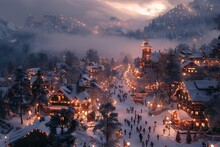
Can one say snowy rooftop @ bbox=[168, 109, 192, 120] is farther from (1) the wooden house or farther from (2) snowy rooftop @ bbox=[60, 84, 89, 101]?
(2) snowy rooftop @ bbox=[60, 84, 89, 101]

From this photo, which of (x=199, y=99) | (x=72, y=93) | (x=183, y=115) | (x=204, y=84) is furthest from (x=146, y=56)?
(x=199, y=99)

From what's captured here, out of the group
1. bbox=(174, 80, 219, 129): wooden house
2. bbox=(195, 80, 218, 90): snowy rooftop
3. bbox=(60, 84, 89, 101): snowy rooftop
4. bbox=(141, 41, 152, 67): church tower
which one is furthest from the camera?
bbox=(141, 41, 152, 67): church tower

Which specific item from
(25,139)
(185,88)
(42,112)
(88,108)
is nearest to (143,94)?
(88,108)

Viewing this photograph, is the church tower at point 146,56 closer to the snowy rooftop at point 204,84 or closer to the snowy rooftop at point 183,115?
the snowy rooftop at point 204,84

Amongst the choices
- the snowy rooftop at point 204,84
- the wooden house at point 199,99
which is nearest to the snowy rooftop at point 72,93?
the wooden house at point 199,99

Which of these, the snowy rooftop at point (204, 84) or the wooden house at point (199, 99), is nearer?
the wooden house at point (199, 99)

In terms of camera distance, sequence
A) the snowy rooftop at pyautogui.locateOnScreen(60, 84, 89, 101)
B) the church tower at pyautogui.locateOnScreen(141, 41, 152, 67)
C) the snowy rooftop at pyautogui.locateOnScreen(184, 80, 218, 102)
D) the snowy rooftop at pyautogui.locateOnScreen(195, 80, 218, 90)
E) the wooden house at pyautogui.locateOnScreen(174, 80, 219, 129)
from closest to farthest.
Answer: the snowy rooftop at pyautogui.locateOnScreen(184, 80, 218, 102)
the wooden house at pyautogui.locateOnScreen(174, 80, 219, 129)
the snowy rooftop at pyautogui.locateOnScreen(195, 80, 218, 90)
the snowy rooftop at pyautogui.locateOnScreen(60, 84, 89, 101)
the church tower at pyautogui.locateOnScreen(141, 41, 152, 67)

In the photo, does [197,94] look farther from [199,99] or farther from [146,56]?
[146,56]

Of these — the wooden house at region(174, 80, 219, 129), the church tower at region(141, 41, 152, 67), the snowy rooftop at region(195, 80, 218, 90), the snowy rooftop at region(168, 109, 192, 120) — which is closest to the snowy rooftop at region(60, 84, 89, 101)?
the snowy rooftop at region(168, 109, 192, 120)

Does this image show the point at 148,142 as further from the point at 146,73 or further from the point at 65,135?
the point at 146,73

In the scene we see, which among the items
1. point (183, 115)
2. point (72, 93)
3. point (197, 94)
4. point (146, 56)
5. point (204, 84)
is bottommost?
point (183, 115)

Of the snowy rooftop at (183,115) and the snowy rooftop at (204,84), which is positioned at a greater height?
the snowy rooftop at (204,84)
